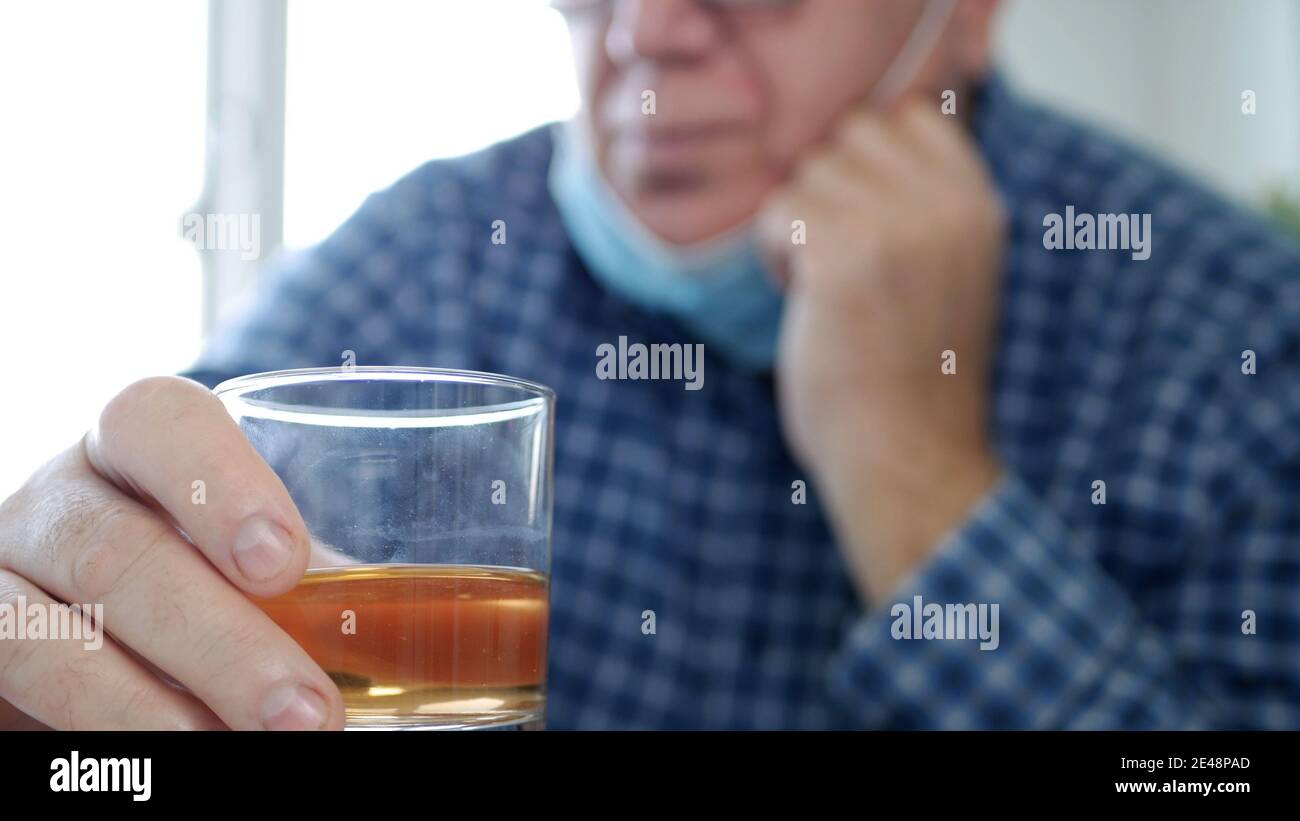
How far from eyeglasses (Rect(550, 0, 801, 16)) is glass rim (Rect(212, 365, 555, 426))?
1.72 ft

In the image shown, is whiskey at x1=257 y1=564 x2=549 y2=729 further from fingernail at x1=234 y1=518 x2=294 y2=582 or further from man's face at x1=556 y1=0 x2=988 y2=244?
man's face at x1=556 y1=0 x2=988 y2=244

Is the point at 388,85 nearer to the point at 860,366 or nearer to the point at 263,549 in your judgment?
the point at 860,366

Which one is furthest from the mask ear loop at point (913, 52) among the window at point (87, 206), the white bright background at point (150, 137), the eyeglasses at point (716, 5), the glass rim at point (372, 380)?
the window at point (87, 206)

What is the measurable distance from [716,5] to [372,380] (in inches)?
21.7

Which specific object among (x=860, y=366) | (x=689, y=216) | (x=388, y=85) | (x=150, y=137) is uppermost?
(x=388, y=85)

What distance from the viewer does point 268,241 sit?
5.97 ft

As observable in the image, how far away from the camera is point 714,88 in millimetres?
771

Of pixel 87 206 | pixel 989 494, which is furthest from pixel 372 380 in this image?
pixel 87 206

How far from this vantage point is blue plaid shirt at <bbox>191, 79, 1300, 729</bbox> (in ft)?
2.17

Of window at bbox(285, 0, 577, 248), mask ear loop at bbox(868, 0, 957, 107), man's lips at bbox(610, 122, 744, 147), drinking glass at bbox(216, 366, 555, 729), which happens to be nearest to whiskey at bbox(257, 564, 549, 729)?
drinking glass at bbox(216, 366, 555, 729)

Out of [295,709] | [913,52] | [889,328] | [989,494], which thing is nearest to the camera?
[295,709]

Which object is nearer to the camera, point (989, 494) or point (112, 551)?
point (112, 551)

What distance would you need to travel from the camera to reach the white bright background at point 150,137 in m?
1.44

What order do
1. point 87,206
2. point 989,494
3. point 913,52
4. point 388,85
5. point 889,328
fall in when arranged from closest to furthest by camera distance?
point 989,494
point 889,328
point 913,52
point 87,206
point 388,85
